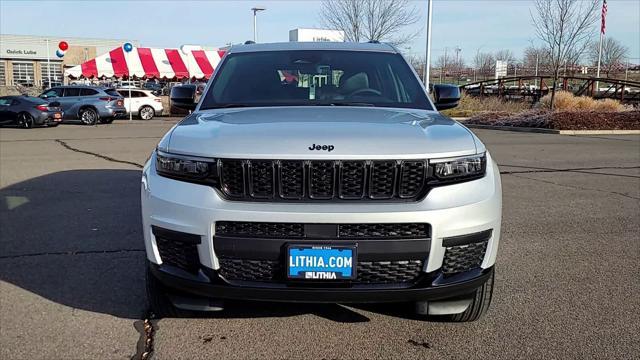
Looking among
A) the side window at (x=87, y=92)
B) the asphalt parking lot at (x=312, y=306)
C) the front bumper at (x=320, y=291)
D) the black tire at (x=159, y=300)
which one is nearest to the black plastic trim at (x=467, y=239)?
the front bumper at (x=320, y=291)

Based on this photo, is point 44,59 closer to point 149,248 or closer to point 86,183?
point 86,183

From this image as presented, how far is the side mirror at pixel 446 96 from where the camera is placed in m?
4.55

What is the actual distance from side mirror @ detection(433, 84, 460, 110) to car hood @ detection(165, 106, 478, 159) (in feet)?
3.60

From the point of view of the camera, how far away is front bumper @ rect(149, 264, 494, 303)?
2861 mm

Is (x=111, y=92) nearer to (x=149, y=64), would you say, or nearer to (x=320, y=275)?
(x=149, y=64)

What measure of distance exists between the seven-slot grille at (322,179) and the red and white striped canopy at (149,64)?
1180 inches

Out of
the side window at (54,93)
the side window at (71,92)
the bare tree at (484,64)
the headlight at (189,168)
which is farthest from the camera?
the bare tree at (484,64)

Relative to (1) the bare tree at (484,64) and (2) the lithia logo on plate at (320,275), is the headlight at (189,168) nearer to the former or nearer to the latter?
(2) the lithia logo on plate at (320,275)

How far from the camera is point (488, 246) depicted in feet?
10.0

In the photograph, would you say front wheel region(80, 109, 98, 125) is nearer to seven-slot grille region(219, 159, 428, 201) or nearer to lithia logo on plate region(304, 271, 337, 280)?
seven-slot grille region(219, 159, 428, 201)

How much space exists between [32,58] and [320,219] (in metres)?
80.1

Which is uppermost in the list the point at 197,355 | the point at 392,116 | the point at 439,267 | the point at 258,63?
the point at 258,63

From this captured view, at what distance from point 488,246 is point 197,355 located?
1.72 meters

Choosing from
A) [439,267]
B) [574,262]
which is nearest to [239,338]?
[439,267]
